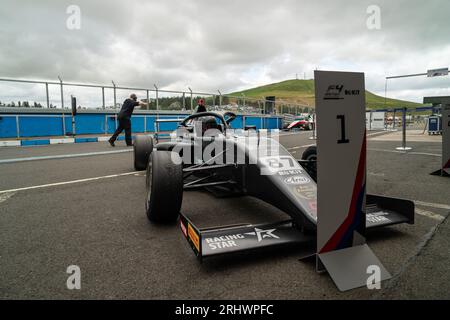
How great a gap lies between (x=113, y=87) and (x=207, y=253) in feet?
49.9

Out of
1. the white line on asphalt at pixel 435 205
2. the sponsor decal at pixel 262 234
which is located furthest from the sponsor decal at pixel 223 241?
the white line on asphalt at pixel 435 205

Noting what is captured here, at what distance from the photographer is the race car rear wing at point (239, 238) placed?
6.31ft

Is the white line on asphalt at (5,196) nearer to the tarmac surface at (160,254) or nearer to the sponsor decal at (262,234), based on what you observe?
the tarmac surface at (160,254)

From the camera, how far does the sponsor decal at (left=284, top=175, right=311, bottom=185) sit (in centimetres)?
252

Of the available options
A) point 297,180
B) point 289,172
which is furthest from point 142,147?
point 297,180

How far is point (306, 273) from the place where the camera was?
1875 millimetres

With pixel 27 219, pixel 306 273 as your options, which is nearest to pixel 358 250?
pixel 306 273

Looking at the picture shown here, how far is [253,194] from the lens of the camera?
2914mm

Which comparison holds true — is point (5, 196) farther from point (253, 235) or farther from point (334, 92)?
point (334, 92)

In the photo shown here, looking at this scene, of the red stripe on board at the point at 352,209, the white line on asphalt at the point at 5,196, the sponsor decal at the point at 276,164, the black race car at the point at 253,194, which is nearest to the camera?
the red stripe on board at the point at 352,209

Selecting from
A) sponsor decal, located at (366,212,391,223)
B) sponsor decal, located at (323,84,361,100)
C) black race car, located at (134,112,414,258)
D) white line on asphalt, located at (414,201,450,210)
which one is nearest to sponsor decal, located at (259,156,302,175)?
black race car, located at (134,112,414,258)

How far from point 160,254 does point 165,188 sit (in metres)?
0.58

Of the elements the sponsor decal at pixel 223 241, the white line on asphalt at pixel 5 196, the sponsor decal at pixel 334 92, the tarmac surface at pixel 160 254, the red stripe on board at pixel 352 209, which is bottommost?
the tarmac surface at pixel 160 254
